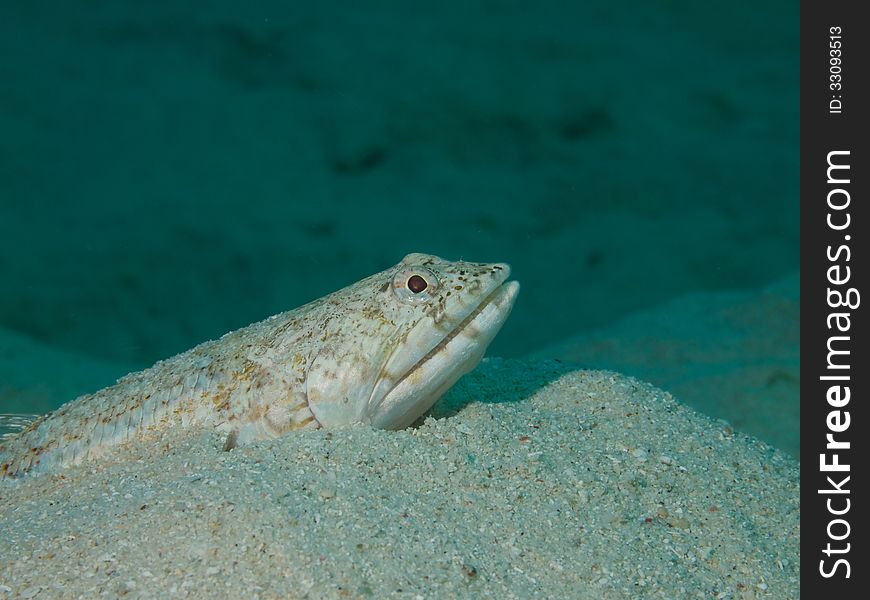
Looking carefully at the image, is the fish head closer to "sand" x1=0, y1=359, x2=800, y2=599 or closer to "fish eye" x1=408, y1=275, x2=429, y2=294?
"fish eye" x1=408, y1=275, x2=429, y2=294

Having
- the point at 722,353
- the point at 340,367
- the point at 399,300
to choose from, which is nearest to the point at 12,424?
the point at 340,367

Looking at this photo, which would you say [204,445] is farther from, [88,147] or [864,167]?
[88,147]

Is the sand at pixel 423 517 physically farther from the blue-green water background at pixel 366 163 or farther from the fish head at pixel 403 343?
the blue-green water background at pixel 366 163

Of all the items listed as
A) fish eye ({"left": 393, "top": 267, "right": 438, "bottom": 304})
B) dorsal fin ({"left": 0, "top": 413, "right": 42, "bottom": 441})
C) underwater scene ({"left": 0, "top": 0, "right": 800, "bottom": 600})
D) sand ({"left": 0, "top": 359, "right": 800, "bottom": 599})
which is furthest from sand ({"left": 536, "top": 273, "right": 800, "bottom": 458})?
dorsal fin ({"left": 0, "top": 413, "right": 42, "bottom": 441})

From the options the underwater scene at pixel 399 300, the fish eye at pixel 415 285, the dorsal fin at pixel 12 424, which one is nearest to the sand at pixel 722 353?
the underwater scene at pixel 399 300

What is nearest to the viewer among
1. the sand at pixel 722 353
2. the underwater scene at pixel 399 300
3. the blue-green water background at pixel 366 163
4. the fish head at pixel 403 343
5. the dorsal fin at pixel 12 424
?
the underwater scene at pixel 399 300

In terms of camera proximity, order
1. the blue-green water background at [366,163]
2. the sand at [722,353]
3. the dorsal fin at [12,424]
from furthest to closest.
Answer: the blue-green water background at [366,163] → the sand at [722,353] → the dorsal fin at [12,424]
